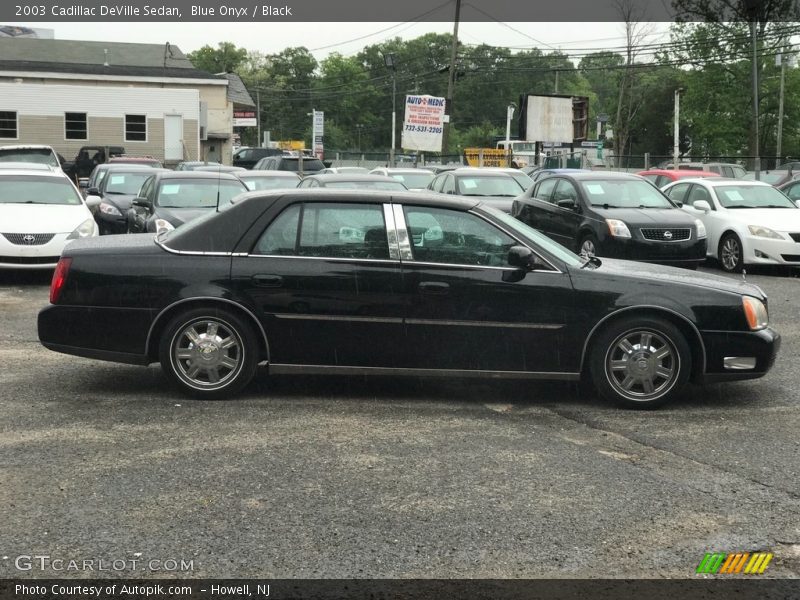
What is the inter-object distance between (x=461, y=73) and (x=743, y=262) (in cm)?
3504

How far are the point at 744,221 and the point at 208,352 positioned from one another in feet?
38.4

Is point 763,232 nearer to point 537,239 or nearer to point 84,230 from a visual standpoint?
Answer: point 537,239

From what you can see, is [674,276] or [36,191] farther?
[36,191]

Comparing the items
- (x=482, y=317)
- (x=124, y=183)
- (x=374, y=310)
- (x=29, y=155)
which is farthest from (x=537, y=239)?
(x=29, y=155)

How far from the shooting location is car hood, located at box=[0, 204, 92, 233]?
13195mm

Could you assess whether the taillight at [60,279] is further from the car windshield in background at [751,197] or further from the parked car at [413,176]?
the parked car at [413,176]

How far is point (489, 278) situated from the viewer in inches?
283

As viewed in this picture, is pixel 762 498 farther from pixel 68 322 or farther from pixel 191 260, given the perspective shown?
pixel 68 322

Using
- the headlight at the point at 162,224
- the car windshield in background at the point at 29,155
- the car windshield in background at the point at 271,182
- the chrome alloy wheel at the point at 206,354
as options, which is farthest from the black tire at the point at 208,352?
the car windshield in background at the point at 29,155

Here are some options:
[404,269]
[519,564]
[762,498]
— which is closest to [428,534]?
[519,564]

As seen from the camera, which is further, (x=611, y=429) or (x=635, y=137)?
(x=635, y=137)

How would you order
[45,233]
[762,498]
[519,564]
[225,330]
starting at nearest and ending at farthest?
1. [519,564]
2. [762,498]
3. [225,330]
4. [45,233]

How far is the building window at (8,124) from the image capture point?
156ft

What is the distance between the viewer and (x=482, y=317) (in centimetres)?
716
